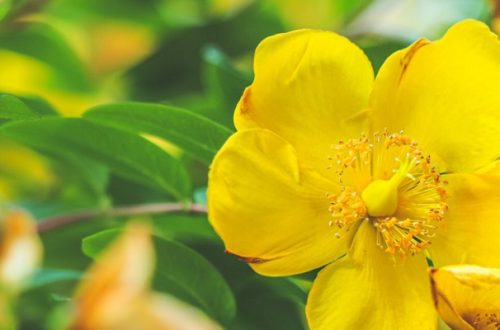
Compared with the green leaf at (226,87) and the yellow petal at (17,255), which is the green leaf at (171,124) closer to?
the green leaf at (226,87)

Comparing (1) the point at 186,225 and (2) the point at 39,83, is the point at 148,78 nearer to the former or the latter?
(2) the point at 39,83

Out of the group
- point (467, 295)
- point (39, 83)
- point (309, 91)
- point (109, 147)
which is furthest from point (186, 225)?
point (39, 83)

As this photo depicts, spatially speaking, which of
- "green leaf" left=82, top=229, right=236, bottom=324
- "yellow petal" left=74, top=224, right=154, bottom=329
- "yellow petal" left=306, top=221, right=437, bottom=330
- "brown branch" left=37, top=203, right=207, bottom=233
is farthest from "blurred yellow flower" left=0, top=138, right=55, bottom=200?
"yellow petal" left=74, top=224, right=154, bottom=329

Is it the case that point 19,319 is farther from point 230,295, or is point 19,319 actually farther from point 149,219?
point 230,295

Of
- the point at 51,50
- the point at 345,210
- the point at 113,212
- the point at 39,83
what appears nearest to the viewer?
the point at 345,210

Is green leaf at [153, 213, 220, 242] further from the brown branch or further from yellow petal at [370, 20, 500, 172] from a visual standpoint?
yellow petal at [370, 20, 500, 172]

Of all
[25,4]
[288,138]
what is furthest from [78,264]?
[288,138]
